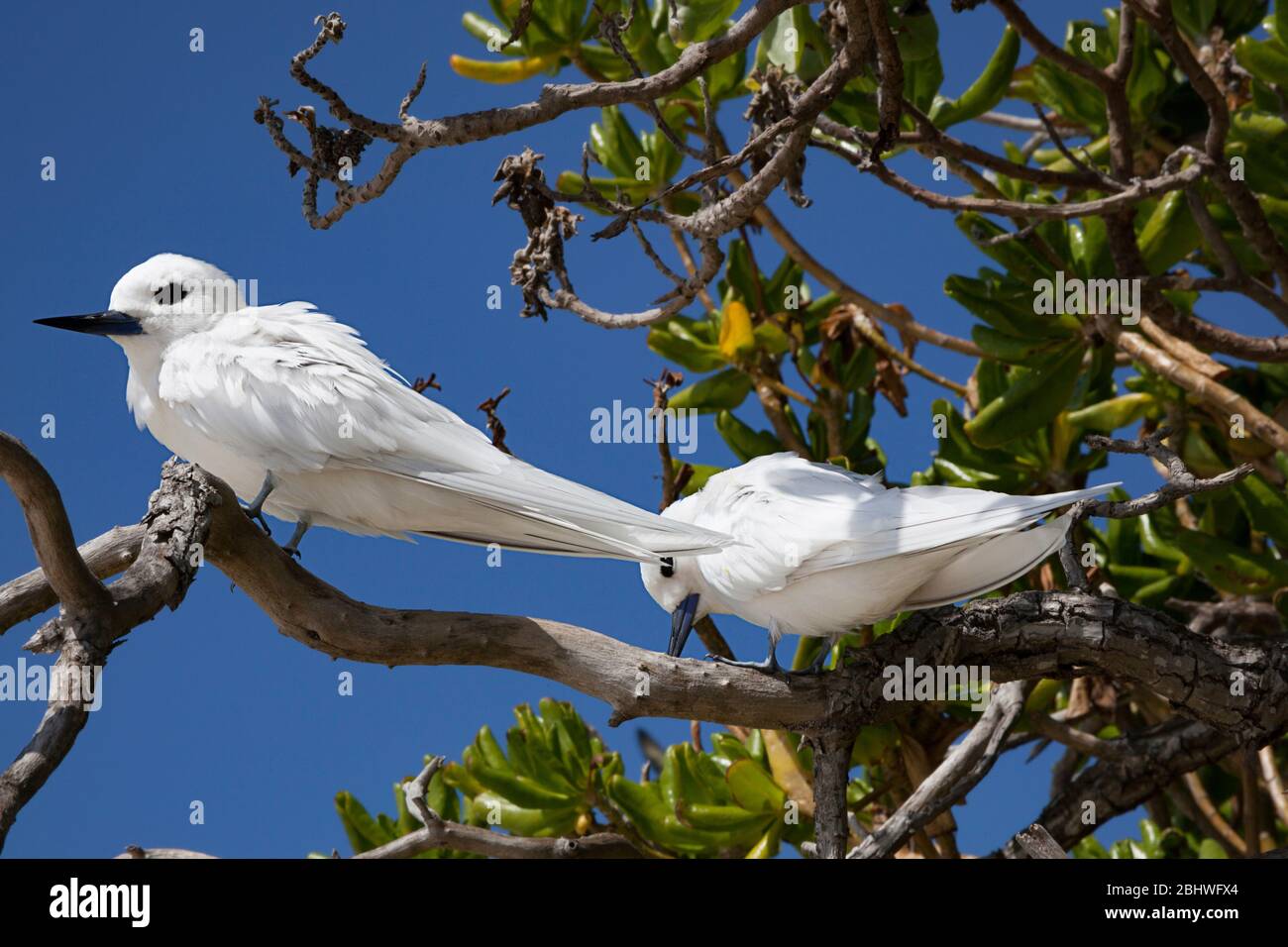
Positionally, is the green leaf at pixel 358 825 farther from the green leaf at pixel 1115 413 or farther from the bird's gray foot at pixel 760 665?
the green leaf at pixel 1115 413

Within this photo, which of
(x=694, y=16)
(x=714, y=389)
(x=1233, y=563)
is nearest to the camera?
(x=694, y=16)

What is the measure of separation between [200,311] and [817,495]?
1.12 meters

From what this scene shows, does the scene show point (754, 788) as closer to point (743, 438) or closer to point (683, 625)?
point (683, 625)

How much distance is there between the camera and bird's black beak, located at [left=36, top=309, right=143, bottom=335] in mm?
2131

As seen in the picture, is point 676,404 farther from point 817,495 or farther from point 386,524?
point 386,524

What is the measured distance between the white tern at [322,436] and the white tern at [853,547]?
0.61ft

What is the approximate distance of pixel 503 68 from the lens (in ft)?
10.9

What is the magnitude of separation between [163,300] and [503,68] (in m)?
1.34

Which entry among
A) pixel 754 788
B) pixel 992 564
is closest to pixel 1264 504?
pixel 992 564

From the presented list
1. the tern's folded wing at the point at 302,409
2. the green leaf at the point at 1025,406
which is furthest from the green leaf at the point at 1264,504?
the tern's folded wing at the point at 302,409

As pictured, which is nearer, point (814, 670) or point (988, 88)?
point (814, 670)

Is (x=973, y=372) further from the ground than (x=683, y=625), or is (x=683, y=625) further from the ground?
(x=973, y=372)
